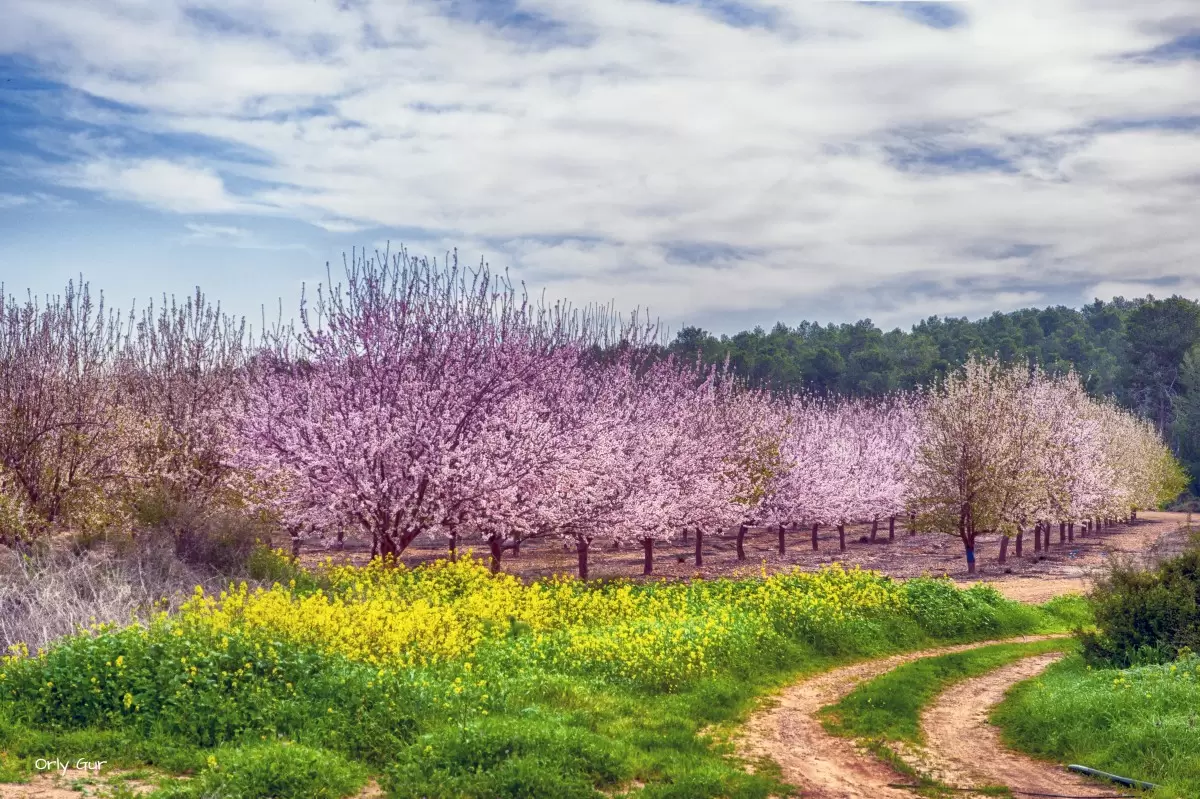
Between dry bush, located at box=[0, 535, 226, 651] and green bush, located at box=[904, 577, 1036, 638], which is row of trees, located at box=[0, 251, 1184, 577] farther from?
green bush, located at box=[904, 577, 1036, 638]

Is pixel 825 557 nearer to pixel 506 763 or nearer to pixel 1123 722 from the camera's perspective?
pixel 1123 722

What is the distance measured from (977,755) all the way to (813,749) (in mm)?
2204

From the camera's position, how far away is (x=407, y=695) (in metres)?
12.2

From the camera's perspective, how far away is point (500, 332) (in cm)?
2628

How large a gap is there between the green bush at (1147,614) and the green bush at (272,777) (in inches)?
494

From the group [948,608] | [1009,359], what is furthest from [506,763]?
[1009,359]

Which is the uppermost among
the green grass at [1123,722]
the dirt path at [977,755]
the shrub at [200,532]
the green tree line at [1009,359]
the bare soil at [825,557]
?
the green tree line at [1009,359]

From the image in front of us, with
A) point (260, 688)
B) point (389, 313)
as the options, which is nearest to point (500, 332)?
point (389, 313)

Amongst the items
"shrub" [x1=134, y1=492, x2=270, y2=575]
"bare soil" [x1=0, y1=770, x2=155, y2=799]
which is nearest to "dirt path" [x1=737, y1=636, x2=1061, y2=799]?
"bare soil" [x1=0, y1=770, x2=155, y2=799]

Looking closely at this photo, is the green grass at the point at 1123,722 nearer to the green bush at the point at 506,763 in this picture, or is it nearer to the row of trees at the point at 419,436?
the green bush at the point at 506,763

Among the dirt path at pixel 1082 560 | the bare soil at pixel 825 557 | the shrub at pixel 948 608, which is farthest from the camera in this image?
the bare soil at pixel 825 557

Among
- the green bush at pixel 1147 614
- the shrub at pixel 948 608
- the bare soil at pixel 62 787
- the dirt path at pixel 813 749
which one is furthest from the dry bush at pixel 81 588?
the green bush at pixel 1147 614

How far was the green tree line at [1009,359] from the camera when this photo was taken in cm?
9550

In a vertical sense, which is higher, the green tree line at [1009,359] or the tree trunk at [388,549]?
the green tree line at [1009,359]
